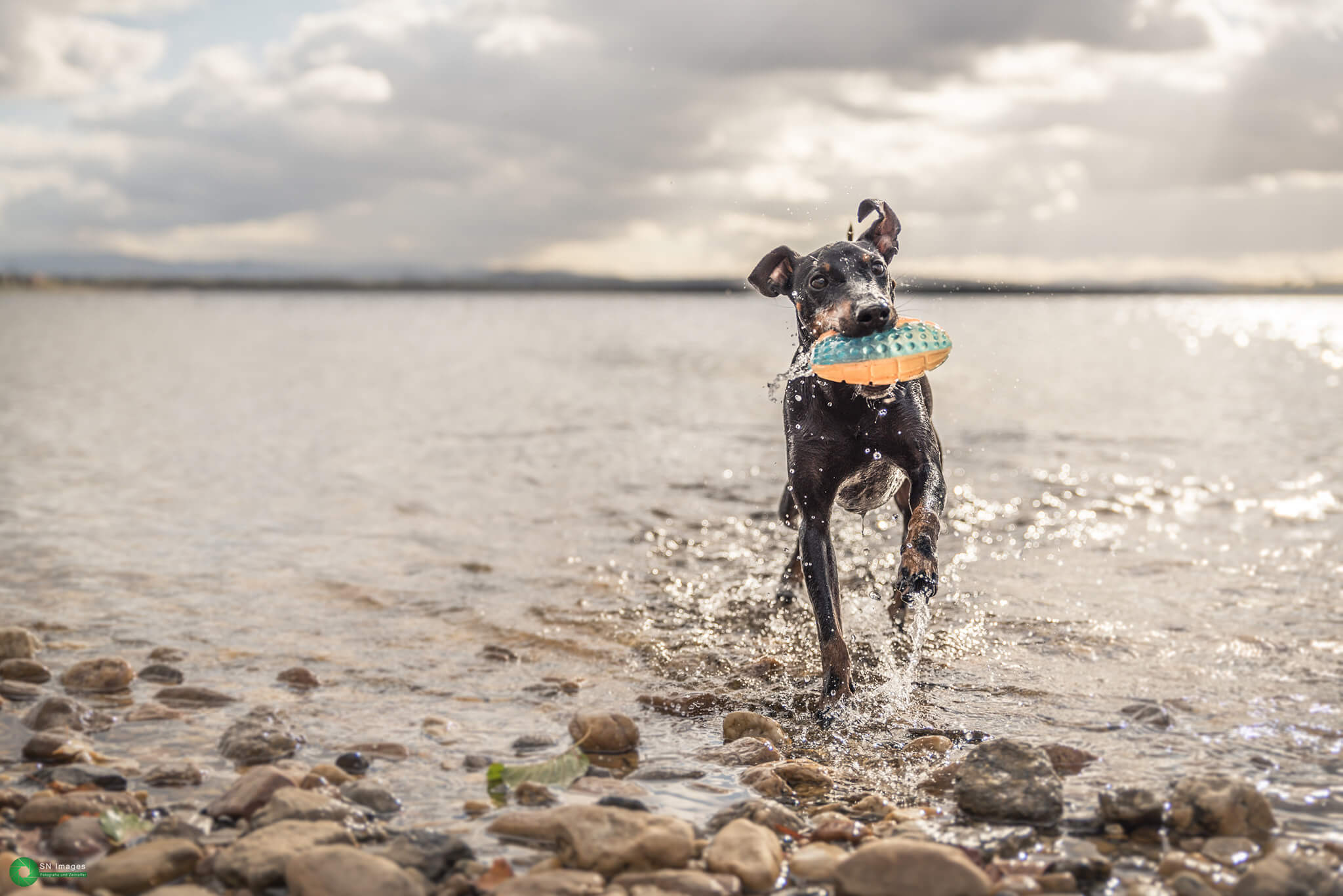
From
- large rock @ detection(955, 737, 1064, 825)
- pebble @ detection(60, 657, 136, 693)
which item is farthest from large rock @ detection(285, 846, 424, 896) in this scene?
pebble @ detection(60, 657, 136, 693)

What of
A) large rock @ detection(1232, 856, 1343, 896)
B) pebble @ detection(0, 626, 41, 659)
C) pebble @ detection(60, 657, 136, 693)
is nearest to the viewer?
large rock @ detection(1232, 856, 1343, 896)

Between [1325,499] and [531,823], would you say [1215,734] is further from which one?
[1325,499]

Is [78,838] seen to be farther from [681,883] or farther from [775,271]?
[775,271]

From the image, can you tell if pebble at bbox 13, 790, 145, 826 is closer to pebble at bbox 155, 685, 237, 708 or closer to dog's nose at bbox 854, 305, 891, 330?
pebble at bbox 155, 685, 237, 708

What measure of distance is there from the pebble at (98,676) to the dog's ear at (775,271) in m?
4.50

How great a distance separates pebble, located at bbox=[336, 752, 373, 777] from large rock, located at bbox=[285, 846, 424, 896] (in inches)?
45.1

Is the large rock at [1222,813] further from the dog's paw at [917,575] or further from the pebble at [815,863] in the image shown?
the dog's paw at [917,575]

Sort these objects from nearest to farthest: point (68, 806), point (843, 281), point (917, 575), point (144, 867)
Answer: point (144, 867)
point (68, 806)
point (917, 575)
point (843, 281)

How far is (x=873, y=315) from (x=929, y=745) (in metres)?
2.21

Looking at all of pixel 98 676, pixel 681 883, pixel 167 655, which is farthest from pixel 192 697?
pixel 681 883

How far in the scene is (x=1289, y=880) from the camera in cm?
355

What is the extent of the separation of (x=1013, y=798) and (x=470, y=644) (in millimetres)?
4050

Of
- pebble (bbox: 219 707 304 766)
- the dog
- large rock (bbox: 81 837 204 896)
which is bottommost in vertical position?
pebble (bbox: 219 707 304 766)

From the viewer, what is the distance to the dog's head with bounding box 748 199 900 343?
18.4ft
